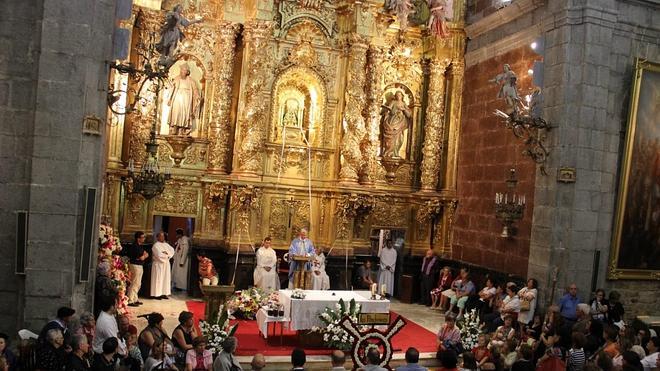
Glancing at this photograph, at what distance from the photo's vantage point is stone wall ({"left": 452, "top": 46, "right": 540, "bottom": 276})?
48.4 feet

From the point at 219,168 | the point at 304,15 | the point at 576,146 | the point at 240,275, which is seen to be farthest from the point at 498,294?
the point at 304,15

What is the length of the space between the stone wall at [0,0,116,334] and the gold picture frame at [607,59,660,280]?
10.2 meters

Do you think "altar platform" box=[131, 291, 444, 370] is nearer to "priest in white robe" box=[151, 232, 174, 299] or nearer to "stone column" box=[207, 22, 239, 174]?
"priest in white robe" box=[151, 232, 174, 299]

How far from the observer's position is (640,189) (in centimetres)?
1310

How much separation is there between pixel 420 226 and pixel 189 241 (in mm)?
6323

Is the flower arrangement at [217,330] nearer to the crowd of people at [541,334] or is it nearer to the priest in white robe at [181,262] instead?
the crowd of people at [541,334]

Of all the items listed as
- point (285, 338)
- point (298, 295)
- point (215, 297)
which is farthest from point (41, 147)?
point (285, 338)

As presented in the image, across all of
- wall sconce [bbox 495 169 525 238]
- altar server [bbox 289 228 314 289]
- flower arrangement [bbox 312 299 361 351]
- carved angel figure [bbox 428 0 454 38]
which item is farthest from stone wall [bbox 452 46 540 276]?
flower arrangement [bbox 312 299 361 351]

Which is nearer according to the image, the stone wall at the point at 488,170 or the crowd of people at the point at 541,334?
the crowd of people at the point at 541,334

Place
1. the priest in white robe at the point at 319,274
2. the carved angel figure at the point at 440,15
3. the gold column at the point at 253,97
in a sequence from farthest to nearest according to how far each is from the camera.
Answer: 1. the carved angel figure at the point at 440,15
2. the gold column at the point at 253,97
3. the priest in white robe at the point at 319,274

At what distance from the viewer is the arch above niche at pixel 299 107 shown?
1722cm

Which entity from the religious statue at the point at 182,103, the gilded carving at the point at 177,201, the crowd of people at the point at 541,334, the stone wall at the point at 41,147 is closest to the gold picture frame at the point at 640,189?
the crowd of people at the point at 541,334

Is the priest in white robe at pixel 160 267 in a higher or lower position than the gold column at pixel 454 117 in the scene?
lower

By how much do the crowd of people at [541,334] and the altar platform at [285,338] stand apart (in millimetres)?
797
